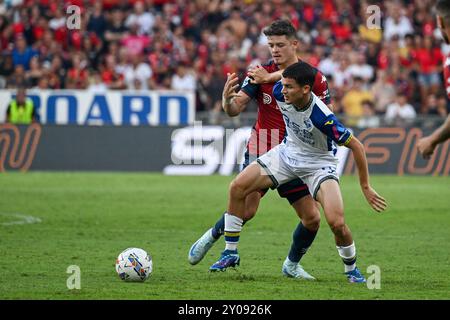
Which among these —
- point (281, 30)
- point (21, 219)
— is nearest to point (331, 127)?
point (281, 30)

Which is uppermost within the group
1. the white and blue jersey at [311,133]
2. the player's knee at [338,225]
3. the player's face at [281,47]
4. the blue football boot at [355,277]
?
the player's face at [281,47]

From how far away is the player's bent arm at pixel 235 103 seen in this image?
33.3 feet

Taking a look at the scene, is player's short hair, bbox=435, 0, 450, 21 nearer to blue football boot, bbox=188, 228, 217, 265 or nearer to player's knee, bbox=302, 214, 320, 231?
player's knee, bbox=302, 214, 320, 231

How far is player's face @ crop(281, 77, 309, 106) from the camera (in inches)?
364

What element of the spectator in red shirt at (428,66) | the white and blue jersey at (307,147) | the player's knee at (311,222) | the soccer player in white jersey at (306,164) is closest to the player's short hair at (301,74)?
the soccer player in white jersey at (306,164)

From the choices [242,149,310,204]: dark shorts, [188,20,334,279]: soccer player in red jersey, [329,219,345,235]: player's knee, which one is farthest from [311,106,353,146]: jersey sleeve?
[242,149,310,204]: dark shorts

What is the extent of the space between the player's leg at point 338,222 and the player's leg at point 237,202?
0.63 m

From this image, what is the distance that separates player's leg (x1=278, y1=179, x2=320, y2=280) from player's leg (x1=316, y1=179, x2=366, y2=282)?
536mm

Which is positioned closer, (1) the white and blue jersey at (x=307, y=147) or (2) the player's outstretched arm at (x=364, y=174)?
(2) the player's outstretched arm at (x=364, y=174)

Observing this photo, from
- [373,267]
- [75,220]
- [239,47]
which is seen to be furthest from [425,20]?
[373,267]

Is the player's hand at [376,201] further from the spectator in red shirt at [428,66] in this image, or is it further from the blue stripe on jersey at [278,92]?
the spectator in red shirt at [428,66]

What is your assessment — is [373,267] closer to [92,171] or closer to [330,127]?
[330,127]

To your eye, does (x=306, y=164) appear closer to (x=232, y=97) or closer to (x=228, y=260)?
(x=232, y=97)

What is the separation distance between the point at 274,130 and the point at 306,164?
1.04 metres
